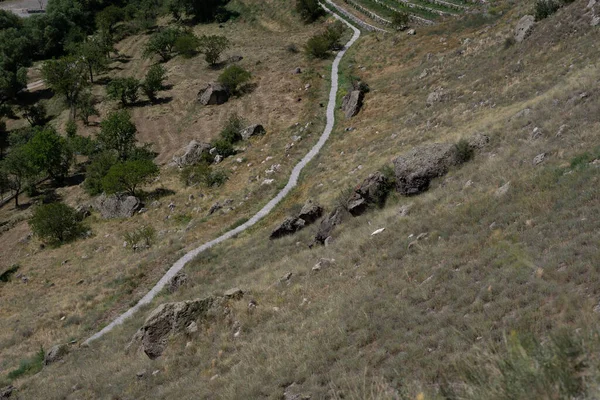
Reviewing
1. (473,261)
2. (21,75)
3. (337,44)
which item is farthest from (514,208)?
(21,75)

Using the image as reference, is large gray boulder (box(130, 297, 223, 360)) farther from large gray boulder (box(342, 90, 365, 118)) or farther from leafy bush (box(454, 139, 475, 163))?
large gray boulder (box(342, 90, 365, 118))

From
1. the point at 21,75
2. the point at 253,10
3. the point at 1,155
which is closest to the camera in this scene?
the point at 1,155

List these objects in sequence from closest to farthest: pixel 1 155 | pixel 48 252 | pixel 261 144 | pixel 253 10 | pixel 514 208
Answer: pixel 514 208 → pixel 48 252 → pixel 261 144 → pixel 1 155 → pixel 253 10

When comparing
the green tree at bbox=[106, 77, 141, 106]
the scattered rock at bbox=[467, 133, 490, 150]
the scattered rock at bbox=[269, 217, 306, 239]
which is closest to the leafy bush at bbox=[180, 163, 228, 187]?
the scattered rock at bbox=[269, 217, 306, 239]

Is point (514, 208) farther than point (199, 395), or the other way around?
point (514, 208)

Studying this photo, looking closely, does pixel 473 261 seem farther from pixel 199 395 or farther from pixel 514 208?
pixel 199 395

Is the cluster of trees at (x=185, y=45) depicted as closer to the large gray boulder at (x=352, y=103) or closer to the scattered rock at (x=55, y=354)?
the large gray boulder at (x=352, y=103)

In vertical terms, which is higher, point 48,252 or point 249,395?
point 249,395
